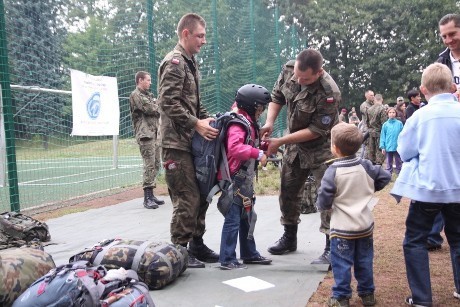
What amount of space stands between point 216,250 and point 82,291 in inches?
87.1

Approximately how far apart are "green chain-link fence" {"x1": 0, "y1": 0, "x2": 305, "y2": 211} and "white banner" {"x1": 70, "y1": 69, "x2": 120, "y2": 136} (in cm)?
34

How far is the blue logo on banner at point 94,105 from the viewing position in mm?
7910

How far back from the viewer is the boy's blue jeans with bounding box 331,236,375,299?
9.91 feet

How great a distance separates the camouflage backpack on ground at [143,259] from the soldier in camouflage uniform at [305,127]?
121cm

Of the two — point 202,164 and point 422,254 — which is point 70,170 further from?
point 422,254

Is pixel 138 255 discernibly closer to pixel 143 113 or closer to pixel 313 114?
pixel 313 114

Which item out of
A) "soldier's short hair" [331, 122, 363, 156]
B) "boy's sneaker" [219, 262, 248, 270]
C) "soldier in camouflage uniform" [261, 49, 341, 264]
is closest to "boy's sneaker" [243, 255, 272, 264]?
"boy's sneaker" [219, 262, 248, 270]

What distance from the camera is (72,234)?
5.49 metres

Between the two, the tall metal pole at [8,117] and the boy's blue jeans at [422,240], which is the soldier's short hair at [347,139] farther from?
the tall metal pole at [8,117]

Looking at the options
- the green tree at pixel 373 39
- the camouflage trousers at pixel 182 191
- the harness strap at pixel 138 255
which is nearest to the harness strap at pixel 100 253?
the harness strap at pixel 138 255

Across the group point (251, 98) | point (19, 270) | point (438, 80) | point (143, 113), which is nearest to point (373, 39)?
point (143, 113)

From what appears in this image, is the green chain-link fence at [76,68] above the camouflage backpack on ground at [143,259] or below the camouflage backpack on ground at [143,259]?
above

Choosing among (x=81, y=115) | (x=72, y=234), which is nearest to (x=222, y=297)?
(x=72, y=234)

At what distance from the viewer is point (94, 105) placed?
804 cm
